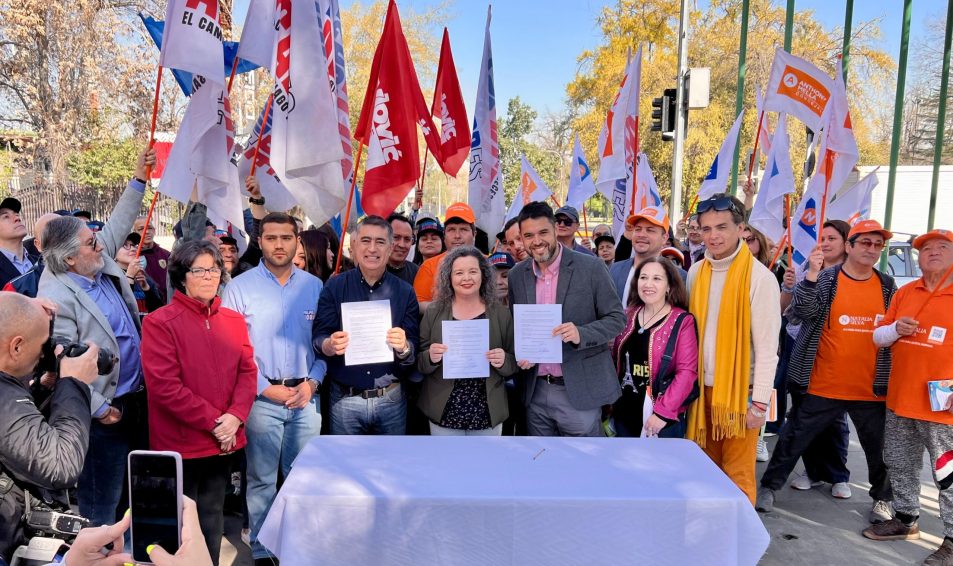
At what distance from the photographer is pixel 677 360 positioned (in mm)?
3596

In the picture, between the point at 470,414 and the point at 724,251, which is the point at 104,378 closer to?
the point at 470,414

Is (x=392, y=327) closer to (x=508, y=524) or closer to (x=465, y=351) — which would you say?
(x=465, y=351)

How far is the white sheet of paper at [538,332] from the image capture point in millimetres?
3436

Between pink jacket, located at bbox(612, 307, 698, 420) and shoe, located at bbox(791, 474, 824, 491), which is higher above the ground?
pink jacket, located at bbox(612, 307, 698, 420)

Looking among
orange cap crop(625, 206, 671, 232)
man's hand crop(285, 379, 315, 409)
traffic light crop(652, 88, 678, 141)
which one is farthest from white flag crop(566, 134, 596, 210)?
traffic light crop(652, 88, 678, 141)

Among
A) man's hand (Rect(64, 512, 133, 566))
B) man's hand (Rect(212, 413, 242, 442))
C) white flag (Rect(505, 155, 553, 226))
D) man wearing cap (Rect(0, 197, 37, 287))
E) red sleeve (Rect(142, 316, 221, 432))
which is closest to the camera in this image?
man's hand (Rect(64, 512, 133, 566))

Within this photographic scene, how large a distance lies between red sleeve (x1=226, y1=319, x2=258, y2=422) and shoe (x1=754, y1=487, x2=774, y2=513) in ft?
12.1

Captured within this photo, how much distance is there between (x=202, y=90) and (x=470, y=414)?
3169 mm

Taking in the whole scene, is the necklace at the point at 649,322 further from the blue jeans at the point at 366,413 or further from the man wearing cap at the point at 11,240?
the man wearing cap at the point at 11,240

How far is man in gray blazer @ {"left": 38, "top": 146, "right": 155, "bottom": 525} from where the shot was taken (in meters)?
3.21

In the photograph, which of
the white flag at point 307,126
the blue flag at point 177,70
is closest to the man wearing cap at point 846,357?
the white flag at point 307,126

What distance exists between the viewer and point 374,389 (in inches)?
143

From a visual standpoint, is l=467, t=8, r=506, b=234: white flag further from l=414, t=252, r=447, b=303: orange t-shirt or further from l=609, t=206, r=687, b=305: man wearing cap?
l=609, t=206, r=687, b=305: man wearing cap

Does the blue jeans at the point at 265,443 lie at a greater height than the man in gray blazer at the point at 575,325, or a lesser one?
lesser
